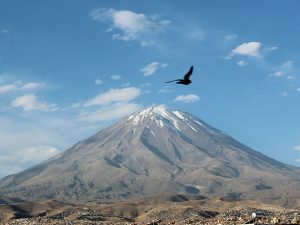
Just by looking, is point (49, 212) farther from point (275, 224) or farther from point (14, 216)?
point (275, 224)

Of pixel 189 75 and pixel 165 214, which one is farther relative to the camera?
pixel 165 214

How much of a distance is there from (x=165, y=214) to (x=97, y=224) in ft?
153

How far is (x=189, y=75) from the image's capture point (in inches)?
993

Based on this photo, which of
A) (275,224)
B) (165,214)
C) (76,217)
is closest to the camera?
(275,224)

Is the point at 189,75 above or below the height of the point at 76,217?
above

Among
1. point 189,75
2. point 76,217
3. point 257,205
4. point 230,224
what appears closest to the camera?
point 189,75

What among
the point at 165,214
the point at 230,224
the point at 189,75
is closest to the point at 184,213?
the point at 165,214

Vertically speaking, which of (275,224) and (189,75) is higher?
(189,75)

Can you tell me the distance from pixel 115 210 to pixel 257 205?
34.1 m

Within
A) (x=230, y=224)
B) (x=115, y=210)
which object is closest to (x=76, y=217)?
(x=115, y=210)

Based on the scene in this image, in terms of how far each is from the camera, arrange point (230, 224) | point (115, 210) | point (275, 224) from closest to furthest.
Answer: point (275, 224)
point (230, 224)
point (115, 210)

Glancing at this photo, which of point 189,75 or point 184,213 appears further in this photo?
point 184,213

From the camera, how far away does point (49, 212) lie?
11988 centimetres

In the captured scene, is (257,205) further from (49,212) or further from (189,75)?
(189,75)
